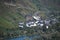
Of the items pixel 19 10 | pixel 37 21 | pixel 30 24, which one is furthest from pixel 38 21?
pixel 19 10

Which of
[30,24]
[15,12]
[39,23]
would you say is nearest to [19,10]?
[15,12]

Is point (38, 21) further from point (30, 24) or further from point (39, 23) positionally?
point (30, 24)

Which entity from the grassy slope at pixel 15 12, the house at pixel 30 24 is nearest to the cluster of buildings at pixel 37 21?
the house at pixel 30 24

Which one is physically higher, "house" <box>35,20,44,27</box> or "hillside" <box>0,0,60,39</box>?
"hillside" <box>0,0,60,39</box>

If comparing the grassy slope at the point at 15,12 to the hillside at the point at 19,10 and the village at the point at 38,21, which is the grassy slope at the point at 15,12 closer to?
the hillside at the point at 19,10

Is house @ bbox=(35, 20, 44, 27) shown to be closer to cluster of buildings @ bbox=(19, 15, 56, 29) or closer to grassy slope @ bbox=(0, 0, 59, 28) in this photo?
cluster of buildings @ bbox=(19, 15, 56, 29)

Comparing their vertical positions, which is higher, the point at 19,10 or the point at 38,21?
→ the point at 19,10

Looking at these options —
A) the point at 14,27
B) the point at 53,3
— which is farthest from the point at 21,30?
the point at 53,3

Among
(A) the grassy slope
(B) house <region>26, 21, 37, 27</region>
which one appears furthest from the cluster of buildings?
(A) the grassy slope

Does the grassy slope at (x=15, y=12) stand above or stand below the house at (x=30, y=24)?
above

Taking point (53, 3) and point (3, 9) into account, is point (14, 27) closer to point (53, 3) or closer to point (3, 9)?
point (3, 9)

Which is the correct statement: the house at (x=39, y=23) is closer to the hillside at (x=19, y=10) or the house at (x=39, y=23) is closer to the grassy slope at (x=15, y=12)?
the hillside at (x=19, y=10)
